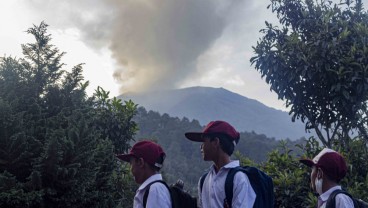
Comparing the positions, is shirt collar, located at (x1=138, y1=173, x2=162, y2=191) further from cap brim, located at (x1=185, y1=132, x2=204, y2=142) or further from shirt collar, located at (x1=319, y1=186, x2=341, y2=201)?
shirt collar, located at (x1=319, y1=186, x2=341, y2=201)

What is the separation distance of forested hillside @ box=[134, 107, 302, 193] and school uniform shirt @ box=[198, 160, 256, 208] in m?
38.6

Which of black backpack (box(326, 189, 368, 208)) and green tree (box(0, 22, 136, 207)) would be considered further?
green tree (box(0, 22, 136, 207))

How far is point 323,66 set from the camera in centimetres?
712

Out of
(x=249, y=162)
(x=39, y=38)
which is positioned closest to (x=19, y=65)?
(x=39, y=38)

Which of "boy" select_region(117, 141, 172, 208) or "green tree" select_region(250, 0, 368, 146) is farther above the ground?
"green tree" select_region(250, 0, 368, 146)

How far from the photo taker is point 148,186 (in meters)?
3.11

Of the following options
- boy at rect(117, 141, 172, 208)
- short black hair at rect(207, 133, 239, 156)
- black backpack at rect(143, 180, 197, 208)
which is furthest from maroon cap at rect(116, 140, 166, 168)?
short black hair at rect(207, 133, 239, 156)

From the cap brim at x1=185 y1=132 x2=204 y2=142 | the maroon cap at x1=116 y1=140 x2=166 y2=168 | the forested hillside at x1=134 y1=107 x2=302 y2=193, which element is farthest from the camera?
the forested hillside at x1=134 y1=107 x2=302 y2=193

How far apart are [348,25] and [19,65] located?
6.45 m

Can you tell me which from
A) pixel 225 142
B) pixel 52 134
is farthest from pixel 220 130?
pixel 52 134

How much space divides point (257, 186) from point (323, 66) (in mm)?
4788

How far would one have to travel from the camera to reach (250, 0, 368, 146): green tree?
6.86 m

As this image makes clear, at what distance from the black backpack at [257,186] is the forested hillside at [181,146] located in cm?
3874

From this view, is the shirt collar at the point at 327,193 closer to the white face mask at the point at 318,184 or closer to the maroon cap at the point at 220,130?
the white face mask at the point at 318,184
